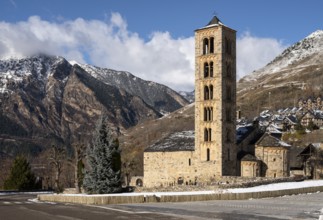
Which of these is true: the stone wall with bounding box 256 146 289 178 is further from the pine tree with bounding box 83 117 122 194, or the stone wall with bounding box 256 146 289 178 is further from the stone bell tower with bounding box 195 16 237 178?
the pine tree with bounding box 83 117 122 194

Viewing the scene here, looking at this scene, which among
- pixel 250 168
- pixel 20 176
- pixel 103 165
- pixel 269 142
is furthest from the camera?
pixel 20 176

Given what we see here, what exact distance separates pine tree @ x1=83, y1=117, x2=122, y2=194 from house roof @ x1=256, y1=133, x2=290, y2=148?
741 inches

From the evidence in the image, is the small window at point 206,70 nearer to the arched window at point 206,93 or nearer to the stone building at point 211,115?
the stone building at point 211,115

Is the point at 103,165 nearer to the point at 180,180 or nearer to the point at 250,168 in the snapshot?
the point at 180,180

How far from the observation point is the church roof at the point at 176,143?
66119 millimetres

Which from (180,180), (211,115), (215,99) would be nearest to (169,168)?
(180,180)

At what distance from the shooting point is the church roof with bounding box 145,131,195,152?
66.1 meters

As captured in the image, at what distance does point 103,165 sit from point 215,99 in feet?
57.0

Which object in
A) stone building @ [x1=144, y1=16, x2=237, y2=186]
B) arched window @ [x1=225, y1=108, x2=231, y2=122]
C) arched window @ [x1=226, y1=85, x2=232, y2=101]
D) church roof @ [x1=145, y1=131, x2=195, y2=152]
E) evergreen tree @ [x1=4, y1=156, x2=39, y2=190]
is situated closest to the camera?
stone building @ [x1=144, y1=16, x2=237, y2=186]

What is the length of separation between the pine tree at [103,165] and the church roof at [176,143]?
1334 centimetres

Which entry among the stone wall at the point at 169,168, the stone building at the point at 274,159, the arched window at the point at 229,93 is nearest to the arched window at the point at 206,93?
the arched window at the point at 229,93

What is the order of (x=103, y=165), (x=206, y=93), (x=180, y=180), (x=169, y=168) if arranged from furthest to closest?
(x=169, y=168), (x=180, y=180), (x=206, y=93), (x=103, y=165)

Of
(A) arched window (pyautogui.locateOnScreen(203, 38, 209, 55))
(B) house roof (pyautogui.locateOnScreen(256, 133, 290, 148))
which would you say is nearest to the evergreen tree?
(A) arched window (pyautogui.locateOnScreen(203, 38, 209, 55))

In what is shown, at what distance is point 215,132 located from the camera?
204 ft
